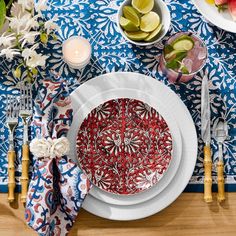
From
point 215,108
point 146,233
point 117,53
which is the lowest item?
point 146,233

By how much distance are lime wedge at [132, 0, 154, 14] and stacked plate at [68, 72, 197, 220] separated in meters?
0.14

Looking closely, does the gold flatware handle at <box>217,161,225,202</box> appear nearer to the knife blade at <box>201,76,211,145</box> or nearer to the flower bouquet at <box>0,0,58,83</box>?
the knife blade at <box>201,76,211,145</box>

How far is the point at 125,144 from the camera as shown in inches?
50.2

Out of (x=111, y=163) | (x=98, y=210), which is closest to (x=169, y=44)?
(x=111, y=163)

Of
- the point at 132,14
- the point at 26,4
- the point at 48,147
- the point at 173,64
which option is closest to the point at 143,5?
the point at 132,14

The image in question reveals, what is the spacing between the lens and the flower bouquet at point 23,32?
44.5 inches

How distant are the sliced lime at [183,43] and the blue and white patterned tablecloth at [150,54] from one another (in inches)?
2.3

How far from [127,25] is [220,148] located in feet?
1.11

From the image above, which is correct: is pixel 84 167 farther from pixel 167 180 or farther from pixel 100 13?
pixel 100 13

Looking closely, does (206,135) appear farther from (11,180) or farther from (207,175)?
(11,180)

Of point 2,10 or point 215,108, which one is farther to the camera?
point 215,108

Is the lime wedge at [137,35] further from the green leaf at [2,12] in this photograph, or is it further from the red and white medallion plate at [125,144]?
the green leaf at [2,12]

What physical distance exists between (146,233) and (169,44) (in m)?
0.42

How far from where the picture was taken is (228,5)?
1296mm
